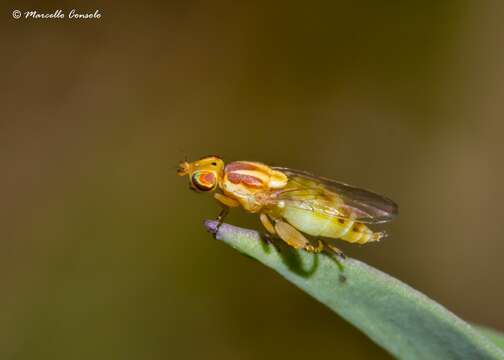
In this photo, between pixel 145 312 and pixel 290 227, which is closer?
pixel 290 227

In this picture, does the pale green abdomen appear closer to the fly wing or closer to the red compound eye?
the fly wing

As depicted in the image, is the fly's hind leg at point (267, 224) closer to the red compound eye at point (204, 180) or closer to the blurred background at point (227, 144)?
the red compound eye at point (204, 180)

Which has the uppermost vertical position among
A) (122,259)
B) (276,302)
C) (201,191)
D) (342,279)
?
(201,191)

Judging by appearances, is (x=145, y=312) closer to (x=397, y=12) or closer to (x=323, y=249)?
(x=323, y=249)

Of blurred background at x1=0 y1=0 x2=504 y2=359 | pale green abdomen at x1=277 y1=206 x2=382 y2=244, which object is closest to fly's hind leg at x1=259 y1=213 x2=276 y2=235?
pale green abdomen at x1=277 y1=206 x2=382 y2=244

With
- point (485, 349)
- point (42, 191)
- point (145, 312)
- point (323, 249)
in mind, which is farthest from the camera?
point (42, 191)

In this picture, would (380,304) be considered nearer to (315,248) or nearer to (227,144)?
(315,248)

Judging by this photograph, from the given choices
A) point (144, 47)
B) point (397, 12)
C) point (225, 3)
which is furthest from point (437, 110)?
point (144, 47)

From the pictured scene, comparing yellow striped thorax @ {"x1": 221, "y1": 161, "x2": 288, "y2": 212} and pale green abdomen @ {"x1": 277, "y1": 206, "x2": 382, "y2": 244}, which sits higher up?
yellow striped thorax @ {"x1": 221, "y1": 161, "x2": 288, "y2": 212}
